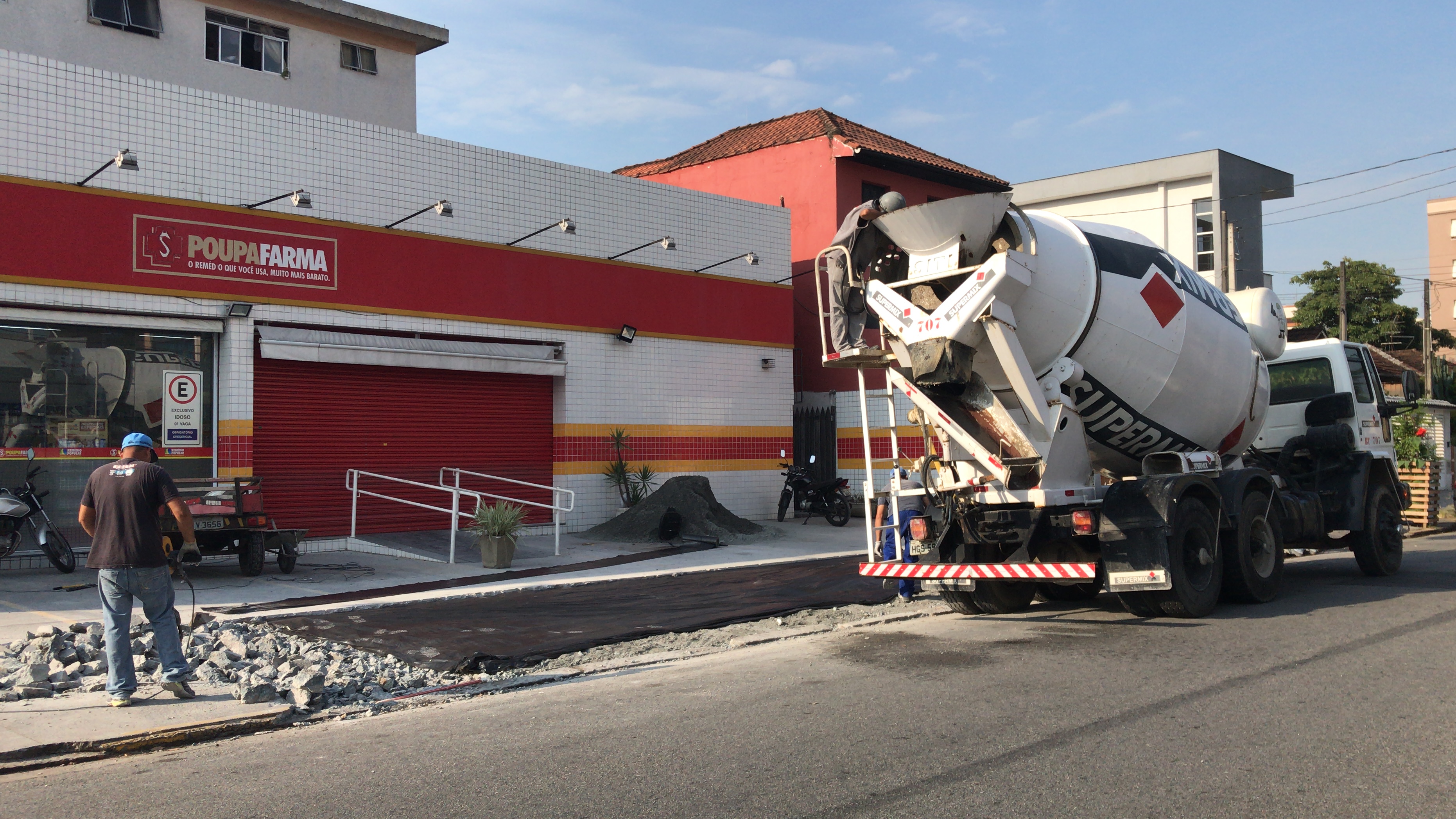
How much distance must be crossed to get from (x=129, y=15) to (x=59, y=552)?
13065mm

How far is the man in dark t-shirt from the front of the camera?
23.0ft

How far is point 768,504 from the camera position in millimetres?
21109

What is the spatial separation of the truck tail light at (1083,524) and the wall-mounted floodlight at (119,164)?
11.6 metres

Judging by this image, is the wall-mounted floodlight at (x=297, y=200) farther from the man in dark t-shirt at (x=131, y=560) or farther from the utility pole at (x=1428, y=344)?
the utility pole at (x=1428, y=344)

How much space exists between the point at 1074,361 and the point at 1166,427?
1707 mm

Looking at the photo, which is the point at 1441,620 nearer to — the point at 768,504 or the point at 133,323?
the point at 768,504

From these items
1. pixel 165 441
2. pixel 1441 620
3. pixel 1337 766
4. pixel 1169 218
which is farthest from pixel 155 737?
pixel 1169 218

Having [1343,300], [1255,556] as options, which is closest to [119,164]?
[1255,556]

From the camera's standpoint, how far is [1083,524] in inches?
364

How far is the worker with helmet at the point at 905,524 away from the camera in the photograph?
995cm

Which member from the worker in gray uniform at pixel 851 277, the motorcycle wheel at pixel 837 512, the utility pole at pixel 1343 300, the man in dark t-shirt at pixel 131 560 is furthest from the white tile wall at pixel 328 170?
the utility pole at pixel 1343 300

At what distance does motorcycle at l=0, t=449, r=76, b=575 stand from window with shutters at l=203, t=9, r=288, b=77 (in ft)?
41.6

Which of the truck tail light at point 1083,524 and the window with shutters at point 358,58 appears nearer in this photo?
→ the truck tail light at point 1083,524

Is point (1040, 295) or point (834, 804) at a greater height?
point (1040, 295)
